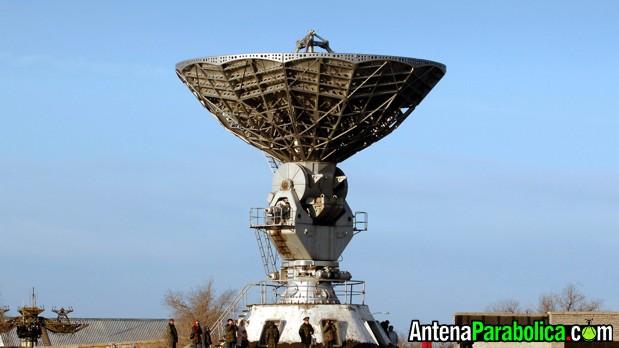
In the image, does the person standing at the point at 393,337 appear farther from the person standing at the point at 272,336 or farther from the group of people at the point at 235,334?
the person standing at the point at 272,336

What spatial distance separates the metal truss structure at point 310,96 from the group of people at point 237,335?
923 centimetres

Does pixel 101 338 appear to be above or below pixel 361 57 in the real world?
below

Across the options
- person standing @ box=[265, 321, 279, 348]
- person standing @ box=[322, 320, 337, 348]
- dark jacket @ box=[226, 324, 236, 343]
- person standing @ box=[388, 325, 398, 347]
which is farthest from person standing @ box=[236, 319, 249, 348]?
person standing @ box=[388, 325, 398, 347]

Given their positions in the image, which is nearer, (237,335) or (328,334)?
(328,334)

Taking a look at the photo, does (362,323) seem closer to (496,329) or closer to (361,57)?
(496,329)

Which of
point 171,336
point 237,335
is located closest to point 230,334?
point 171,336

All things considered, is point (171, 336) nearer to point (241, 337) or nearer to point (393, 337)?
point (241, 337)

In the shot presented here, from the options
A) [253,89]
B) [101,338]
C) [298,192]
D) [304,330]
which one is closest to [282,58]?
[253,89]

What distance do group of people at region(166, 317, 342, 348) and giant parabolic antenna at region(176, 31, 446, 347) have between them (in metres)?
3.16

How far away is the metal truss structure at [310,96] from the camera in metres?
60.9

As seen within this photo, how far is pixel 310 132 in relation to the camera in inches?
2498

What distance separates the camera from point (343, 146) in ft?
212

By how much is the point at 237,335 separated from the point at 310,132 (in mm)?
10460

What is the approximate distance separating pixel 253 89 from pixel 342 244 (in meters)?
8.70
